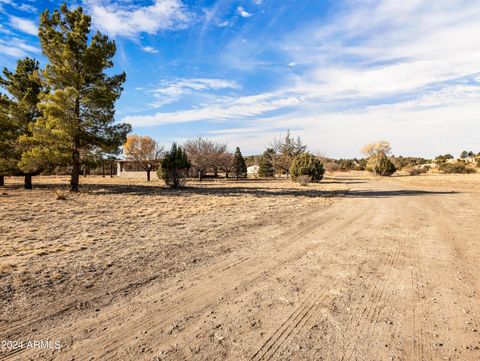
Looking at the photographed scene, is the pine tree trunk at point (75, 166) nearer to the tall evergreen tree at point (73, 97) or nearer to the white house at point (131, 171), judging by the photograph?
the tall evergreen tree at point (73, 97)

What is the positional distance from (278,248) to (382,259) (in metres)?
2.22

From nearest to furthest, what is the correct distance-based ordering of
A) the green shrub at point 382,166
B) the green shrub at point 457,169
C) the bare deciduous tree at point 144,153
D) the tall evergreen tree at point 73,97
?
1. the tall evergreen tree at point 73,97
2. the bare deciduous tree at point 144,153
3. the green shrub at point 382,166
4. the green shrub at point 457,169

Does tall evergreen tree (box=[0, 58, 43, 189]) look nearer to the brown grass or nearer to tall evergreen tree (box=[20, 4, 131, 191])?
tall evergreen tree (box=[20, 4, 131, 191])

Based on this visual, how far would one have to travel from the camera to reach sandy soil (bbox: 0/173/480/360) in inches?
111

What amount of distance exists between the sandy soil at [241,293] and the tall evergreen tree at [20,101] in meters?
15.1

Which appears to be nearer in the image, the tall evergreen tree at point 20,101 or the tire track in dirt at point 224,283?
the tire track in dirt at point 224,283

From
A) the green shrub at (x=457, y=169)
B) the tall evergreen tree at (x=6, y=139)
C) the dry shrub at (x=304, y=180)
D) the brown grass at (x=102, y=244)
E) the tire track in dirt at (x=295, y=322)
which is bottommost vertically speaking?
the tire track in dirt at (x=295, y=322)

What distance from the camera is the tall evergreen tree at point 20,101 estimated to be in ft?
63.3

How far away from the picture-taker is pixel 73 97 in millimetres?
17078

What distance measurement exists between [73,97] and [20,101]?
20.4ft

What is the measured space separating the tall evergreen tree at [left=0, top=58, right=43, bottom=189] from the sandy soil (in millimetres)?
15066

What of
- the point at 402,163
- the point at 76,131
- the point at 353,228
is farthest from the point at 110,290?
the point at 402,163

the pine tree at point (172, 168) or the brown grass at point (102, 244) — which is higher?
the pine tree at point (172, 168)

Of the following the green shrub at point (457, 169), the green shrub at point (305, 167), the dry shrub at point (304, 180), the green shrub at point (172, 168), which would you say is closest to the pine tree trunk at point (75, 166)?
the green shrub at point (172, 168)
